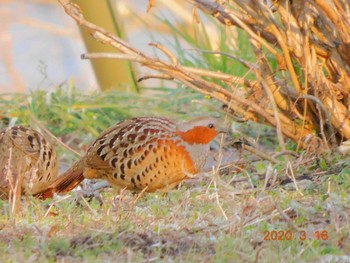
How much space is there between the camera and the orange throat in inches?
215

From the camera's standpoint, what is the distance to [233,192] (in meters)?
4.80

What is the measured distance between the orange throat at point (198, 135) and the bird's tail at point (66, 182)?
26.6 inches

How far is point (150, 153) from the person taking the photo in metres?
5.36

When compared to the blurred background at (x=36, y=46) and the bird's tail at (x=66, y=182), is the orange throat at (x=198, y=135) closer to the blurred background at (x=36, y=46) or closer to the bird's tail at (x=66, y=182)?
the bird's tail at (x=66, y=182)

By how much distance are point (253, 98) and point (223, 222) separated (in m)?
1.66

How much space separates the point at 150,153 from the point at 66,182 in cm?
69

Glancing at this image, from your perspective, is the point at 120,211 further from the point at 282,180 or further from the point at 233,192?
the point at 282,180

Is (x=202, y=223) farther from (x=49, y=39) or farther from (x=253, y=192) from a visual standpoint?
(x=49, y=39)

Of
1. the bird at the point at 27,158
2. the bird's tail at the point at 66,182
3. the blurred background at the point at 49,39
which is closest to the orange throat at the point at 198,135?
the bird's tail at the point at 66,182

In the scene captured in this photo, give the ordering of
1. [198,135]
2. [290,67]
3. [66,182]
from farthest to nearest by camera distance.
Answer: [290,67] → [66,182] → [198,135]

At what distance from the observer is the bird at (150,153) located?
533 centimetres

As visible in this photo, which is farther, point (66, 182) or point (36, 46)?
point (36, 46)

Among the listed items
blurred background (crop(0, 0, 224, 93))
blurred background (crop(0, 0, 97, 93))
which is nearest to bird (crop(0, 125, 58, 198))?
blurred background (crop(0, 0, 224, 93))

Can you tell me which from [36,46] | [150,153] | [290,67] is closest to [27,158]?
[150,153]
